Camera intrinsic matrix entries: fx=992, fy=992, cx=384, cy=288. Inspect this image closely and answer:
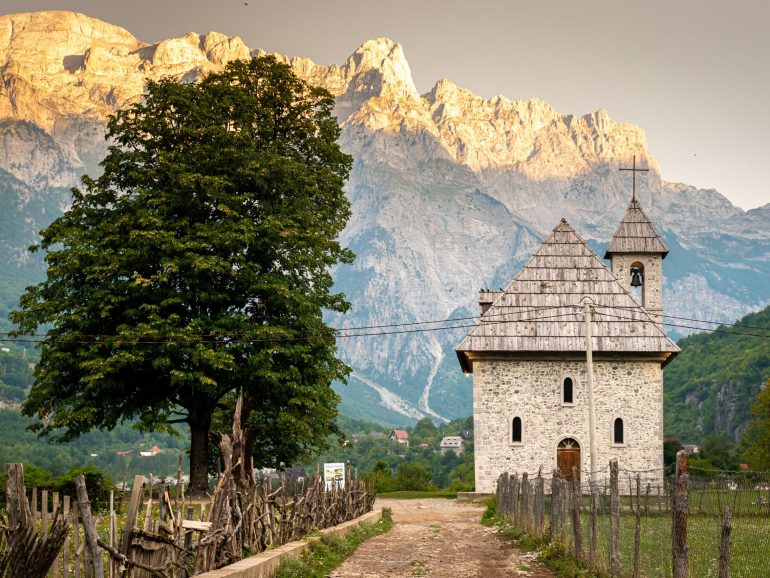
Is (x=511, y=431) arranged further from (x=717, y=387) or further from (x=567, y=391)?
(x=717, y=387)

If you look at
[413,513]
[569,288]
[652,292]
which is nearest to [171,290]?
[413,513]

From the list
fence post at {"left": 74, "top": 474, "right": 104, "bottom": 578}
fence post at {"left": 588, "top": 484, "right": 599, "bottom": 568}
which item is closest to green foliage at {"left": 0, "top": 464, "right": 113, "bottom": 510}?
fence post at {"left": 588, "top": 484, "right": 599, "bottom": 568}

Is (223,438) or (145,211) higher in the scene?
(145,211)

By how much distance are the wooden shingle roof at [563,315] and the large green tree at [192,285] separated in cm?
861

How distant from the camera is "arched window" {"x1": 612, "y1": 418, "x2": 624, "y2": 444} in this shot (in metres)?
36.3

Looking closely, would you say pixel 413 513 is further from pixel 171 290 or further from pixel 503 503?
pixel 171 290

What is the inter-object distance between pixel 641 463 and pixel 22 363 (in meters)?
124

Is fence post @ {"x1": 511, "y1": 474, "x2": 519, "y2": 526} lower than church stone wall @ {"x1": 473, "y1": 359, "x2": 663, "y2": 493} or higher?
lower

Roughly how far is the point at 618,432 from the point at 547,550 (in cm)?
2019

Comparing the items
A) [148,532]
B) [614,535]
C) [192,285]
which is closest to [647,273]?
[192,285]

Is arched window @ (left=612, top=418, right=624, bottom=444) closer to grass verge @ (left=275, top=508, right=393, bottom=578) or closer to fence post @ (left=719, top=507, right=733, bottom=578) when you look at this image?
grass verge @ (left=275, top=508, right=393, bottom=578)

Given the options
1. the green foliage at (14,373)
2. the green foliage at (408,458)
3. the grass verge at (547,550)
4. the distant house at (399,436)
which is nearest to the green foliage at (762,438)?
the green foliage at (408,458)

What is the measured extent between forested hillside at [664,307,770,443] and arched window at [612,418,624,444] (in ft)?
222

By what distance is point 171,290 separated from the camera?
1091 inches
